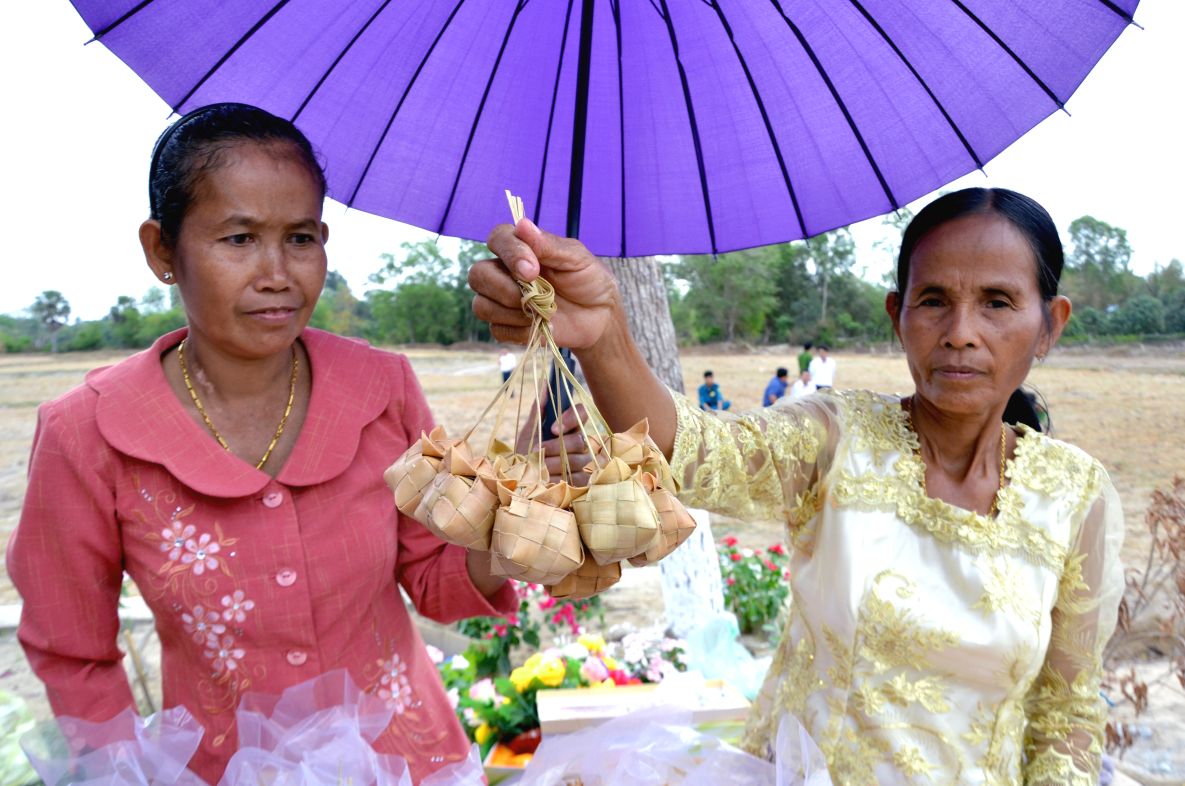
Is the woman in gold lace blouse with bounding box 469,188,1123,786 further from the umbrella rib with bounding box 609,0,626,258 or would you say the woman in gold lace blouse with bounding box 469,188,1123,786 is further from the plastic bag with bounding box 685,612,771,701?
the plastic bag with bounding box 685,612,771,701

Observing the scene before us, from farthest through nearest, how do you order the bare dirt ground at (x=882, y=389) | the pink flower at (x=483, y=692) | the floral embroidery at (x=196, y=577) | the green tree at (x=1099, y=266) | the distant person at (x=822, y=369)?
the green tree at (x=1099, y=266) → the distant person at (x=822, y=369) → the bare dirt ground at (x=882, y=389) → the pink flower at (x=483, y=692) → the floral embroidery at (x=196, y=577)

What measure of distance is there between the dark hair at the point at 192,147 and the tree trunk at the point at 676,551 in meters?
2.95

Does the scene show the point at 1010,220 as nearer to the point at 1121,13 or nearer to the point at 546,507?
the point at 1121,13

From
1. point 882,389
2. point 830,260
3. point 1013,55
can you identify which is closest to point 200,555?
point 1013,55

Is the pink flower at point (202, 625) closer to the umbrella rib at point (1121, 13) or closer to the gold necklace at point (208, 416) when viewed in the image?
the gold necklace at point (208, 416)

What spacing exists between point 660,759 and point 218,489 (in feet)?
3.20

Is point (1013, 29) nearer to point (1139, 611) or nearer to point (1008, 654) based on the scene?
point (1008, 654)

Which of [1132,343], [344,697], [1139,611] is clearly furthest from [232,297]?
[1132,343]

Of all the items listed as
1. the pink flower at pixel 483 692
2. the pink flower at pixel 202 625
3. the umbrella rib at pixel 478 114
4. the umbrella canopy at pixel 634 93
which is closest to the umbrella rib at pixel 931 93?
the umbrella canopy at pixel 634 93

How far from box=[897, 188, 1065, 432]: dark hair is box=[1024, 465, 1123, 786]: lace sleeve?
0.49 m

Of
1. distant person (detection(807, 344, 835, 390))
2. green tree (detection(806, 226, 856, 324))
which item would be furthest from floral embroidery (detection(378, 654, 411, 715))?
green tree (detection(806, 226, 856, 324))

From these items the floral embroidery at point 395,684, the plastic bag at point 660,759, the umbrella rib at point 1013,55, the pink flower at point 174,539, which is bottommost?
the plastic bag at point 660,759

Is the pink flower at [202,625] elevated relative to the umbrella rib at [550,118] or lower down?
lower down

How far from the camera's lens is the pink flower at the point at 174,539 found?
56.8 inches
